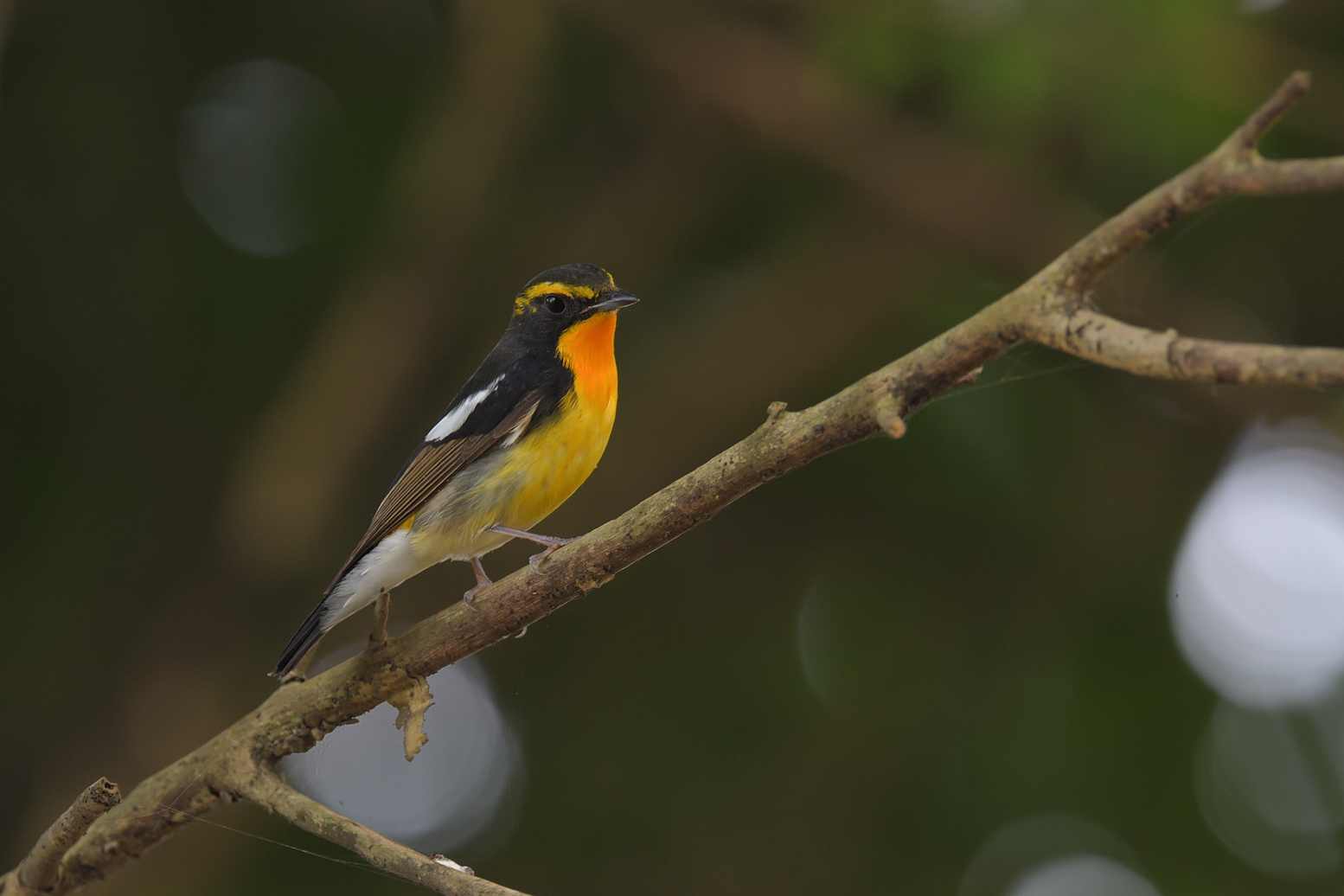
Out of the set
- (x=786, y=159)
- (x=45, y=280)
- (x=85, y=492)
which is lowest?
(x=85, y=492)

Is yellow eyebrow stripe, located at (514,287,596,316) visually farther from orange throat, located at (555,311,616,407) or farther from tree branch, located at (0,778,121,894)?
tree branch, located at (0,778,121,894)

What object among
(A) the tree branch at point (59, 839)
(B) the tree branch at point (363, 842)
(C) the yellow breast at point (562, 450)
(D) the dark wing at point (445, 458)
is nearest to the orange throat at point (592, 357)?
(C) the yellow breast at point (562, 450)

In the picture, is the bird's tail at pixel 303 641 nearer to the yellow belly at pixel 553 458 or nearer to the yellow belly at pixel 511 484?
the yellow belly at pixel 511 484

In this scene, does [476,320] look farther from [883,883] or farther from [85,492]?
[883,883]

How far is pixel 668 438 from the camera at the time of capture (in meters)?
5.22

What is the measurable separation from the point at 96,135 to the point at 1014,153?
3.58m

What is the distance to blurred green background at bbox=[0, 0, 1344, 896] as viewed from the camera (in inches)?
201

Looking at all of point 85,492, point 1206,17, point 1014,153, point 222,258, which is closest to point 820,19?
point 1014,153

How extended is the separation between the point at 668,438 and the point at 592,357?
4.95 feet

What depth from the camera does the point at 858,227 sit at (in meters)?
5.66

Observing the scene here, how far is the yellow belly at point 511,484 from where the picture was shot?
3.49 m

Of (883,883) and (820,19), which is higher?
(820,19)

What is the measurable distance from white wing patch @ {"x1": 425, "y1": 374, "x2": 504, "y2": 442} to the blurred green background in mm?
1362

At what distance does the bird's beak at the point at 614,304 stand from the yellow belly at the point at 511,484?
1.14 ft
